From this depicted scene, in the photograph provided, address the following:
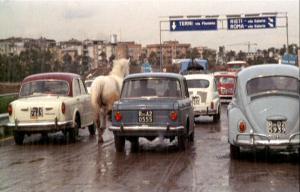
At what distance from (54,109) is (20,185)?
5.73m

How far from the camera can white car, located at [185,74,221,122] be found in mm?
21531

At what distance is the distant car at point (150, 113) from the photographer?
1273 centimetres

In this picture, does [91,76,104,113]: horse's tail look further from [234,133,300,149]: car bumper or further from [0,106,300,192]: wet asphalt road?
[234,133,300,149]: car bumper

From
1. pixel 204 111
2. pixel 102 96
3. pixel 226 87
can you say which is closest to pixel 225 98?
pixel 226 87

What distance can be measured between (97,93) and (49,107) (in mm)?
1268

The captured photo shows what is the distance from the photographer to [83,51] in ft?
149

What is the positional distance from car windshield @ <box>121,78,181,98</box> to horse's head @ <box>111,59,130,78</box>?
2.96 m

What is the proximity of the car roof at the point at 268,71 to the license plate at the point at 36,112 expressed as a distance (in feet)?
17.0

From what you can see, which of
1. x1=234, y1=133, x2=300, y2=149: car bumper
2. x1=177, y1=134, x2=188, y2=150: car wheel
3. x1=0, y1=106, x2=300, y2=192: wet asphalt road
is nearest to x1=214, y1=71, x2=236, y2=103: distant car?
x1=0, y1=106, x2=300, y2=192: wet asphalt road

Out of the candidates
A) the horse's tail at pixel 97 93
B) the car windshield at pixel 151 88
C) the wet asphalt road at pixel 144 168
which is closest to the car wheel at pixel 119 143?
the wet asphalt road at pixel 144 168

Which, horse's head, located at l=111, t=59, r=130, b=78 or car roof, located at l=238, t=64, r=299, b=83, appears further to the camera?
horse's head, located at l=111, t=59, r=130, b=78

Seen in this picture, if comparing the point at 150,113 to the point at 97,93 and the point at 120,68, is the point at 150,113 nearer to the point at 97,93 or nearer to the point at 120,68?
the point at 97,93

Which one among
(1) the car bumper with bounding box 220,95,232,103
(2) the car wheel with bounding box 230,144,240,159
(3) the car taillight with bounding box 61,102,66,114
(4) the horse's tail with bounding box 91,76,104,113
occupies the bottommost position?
(1) the car bumper with bounding box 220,95,232,103

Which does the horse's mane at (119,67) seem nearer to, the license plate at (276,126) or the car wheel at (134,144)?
the car wheel at (134,144)
